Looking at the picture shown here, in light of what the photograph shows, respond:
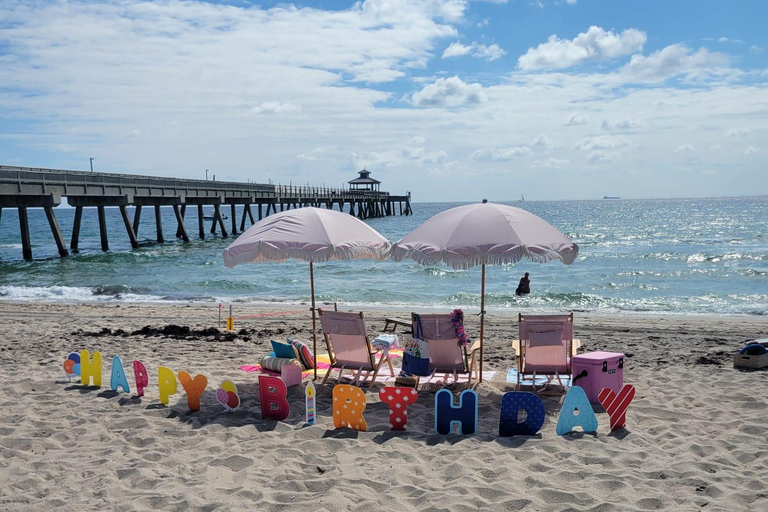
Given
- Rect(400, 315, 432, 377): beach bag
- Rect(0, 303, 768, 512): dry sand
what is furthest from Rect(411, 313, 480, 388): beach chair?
Rect(0, 303, 768, 512): dry sand

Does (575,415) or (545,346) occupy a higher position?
(545,346)

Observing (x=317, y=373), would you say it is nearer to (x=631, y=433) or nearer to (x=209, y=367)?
(x=209, y=367)

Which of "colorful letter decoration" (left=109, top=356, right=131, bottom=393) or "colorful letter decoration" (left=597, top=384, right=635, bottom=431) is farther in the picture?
"colorful letter decoration" (left=109, top=356, right=131, bottom=393)

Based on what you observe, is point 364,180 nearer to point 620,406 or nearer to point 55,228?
point 55,228

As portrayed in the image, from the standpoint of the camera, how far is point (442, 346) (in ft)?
20.8

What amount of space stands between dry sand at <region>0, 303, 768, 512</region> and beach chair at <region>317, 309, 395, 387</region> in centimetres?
30

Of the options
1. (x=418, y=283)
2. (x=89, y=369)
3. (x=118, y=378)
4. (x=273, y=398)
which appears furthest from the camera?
(x=418, y=283)

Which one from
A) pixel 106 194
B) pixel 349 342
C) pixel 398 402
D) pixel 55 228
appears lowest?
pixel 398 402

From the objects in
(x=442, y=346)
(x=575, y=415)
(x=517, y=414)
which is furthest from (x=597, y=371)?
(x=442, y=346)

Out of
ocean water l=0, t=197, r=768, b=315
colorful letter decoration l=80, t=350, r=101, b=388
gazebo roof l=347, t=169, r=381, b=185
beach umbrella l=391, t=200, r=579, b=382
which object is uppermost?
gazebo roof l=347, t=169, r=381, b=185

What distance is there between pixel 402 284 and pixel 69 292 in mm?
9283

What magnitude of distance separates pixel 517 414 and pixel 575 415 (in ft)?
1.52

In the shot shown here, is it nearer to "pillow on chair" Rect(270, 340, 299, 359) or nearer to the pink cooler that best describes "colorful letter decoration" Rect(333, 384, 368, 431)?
"pillow on chair" Rect(270, 340, 299, 359)

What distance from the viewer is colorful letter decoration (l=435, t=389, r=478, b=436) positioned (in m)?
4.97
